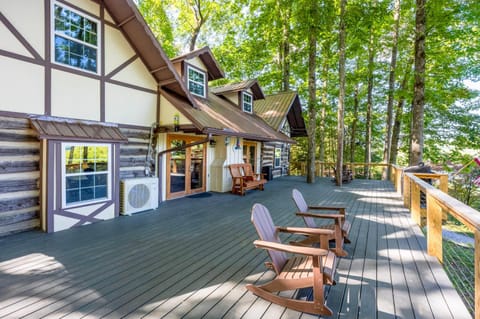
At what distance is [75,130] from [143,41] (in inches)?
105

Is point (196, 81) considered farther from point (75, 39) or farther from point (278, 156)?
point (278, 156)

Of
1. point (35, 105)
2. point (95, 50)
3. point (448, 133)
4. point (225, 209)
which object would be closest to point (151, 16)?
point (95, 50)

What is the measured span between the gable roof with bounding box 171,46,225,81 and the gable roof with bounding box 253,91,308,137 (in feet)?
14.9

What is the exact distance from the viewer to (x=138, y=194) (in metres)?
5.81

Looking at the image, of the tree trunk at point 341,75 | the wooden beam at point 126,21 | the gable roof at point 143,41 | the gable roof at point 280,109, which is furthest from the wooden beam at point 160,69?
the tree trunk at point 341,75

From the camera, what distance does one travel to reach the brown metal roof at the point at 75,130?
4285mm

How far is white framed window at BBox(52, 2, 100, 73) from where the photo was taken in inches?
184

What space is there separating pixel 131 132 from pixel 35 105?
1987 mm

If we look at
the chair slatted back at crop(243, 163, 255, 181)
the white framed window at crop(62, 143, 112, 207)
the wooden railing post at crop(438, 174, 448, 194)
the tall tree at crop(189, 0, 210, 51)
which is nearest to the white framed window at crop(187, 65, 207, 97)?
the chair slatted back at crop(243, 163, 255, 181)

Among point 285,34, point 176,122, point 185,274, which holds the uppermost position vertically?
point 285,34

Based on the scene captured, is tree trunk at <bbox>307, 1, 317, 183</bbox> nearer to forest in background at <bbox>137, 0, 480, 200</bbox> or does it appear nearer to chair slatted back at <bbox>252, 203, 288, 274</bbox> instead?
forest in background at <bbox>137, 0, 480, 200</bbox>

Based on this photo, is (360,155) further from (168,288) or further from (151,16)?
(168,288)

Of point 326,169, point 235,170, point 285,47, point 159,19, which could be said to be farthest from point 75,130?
point 326,169

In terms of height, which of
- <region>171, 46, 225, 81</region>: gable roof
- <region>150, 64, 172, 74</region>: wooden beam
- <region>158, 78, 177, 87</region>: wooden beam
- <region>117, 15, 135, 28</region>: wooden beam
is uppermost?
<region>171, 46, 225, 81</region>: gable roof
